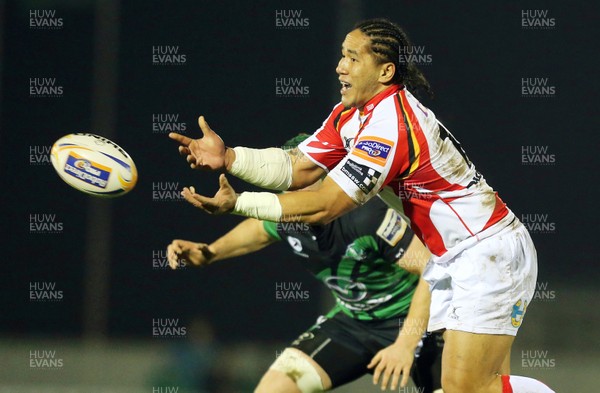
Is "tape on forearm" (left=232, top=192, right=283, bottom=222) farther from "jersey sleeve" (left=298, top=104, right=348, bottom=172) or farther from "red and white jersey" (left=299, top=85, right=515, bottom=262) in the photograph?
"jersey sleeve" (left=298, top=104, right=348, bottom=172)

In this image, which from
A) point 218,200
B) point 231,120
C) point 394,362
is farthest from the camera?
point 231,120

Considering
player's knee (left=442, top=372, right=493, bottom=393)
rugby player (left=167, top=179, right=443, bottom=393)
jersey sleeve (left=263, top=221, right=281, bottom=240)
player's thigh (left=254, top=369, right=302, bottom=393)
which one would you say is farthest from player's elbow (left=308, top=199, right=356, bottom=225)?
Answer: jersey sleeve (left=263, top=221, right=281, bottom=240)

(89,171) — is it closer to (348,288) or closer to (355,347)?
(348,288)

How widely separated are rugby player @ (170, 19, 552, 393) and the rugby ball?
627mm

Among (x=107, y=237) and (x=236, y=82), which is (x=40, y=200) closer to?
(x=107, y=237)

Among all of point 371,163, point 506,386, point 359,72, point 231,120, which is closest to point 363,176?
point 371,163

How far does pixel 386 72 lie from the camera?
359cm

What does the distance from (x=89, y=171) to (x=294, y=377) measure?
4.76 feet

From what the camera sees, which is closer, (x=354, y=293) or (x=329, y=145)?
(x=329, y=145)

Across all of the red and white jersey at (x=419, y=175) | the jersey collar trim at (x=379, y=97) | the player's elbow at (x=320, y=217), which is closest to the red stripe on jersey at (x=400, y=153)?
the red and white jersey at (x=419, y=175)

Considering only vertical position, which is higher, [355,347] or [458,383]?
[458,383]

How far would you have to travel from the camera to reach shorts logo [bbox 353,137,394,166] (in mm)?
3312

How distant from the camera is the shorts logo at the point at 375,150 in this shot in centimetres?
331

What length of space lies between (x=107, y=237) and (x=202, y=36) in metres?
1.79
